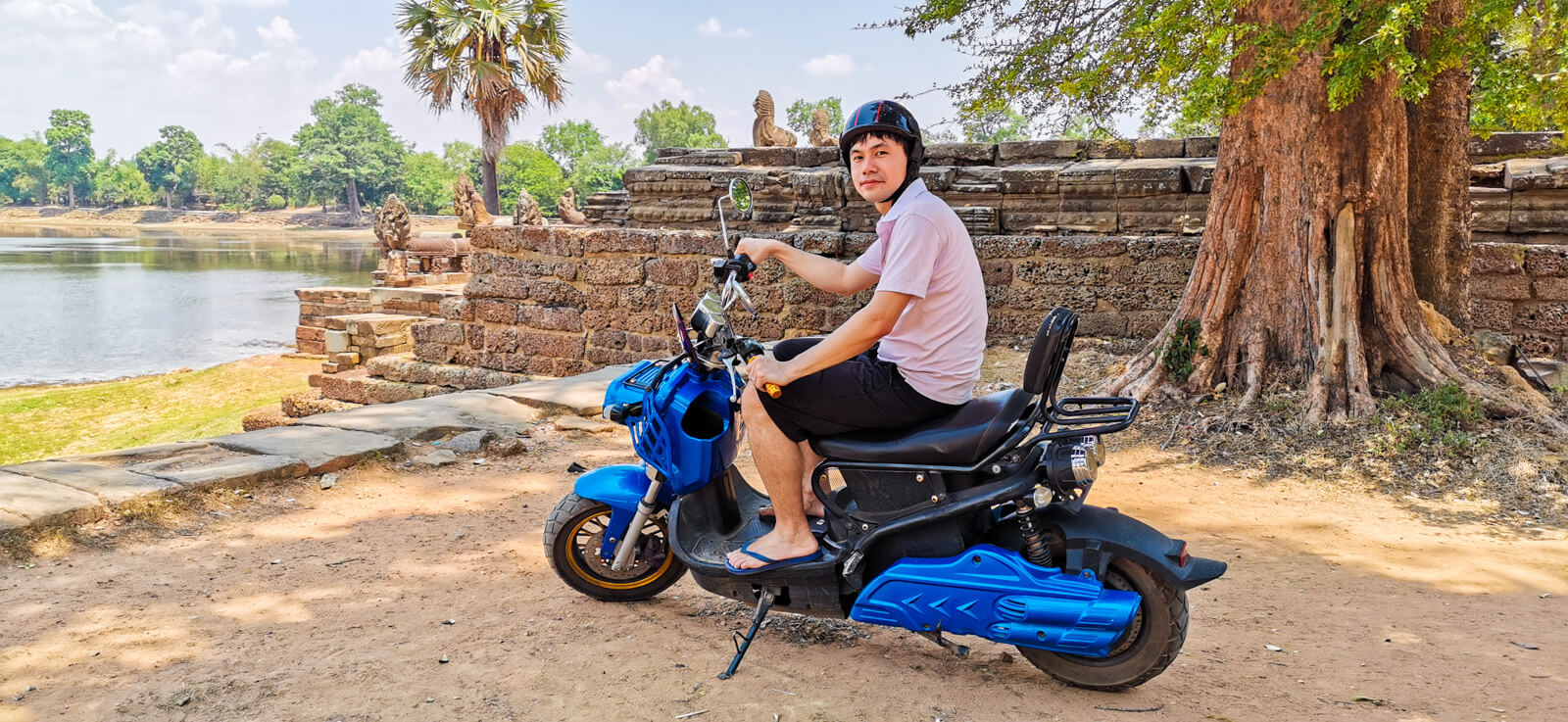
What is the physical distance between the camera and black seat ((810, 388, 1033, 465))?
2809mm

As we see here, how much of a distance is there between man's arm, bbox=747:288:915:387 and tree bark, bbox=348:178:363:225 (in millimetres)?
86674

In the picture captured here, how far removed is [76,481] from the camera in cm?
466

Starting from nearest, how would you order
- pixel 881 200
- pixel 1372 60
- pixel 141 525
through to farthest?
pixel 881 200 → pixel 141 525 → pixel 1372 60

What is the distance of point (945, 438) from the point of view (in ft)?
9.31

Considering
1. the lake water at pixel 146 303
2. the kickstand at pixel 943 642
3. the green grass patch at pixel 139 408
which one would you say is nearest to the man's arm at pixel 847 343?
the kickstand at pixel 943 642

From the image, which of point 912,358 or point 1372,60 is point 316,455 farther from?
point 1372,60

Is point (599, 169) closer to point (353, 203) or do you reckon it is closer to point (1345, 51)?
point (353, 203)

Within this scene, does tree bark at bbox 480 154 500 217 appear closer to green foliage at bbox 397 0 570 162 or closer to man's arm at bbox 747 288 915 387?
green foliage at bbox 397 0 570 162

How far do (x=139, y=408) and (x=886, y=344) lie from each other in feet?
49.6

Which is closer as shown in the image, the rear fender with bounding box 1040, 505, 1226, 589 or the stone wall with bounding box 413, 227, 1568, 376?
the rear fender with bounding box 1040, 505, 1226, 589

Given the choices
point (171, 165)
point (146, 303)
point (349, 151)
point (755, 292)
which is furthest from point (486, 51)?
point (171, 165)

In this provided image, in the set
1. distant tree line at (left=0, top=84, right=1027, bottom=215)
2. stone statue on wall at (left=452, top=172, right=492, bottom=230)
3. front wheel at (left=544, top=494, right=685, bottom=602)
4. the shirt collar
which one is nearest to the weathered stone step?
front wheel at (left=544, top=494, right=685, bottom=602)

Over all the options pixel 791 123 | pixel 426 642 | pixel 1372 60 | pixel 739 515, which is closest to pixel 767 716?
pixel 739 515

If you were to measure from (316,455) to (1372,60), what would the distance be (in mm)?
5734
